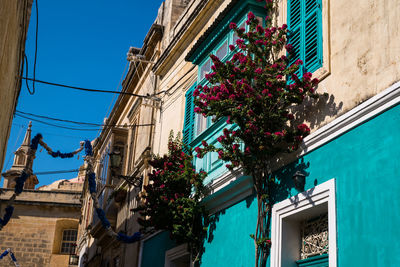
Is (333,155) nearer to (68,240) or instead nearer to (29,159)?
(29,159)

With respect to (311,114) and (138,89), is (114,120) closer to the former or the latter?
→ (138,89)

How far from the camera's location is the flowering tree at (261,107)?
26.5 ft

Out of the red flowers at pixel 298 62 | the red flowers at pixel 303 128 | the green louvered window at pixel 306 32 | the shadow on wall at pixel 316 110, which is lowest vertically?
the red flowers at pixel 303 128

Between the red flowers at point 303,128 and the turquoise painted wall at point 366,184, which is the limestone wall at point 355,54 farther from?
the turquoise painted wall at point 366,184

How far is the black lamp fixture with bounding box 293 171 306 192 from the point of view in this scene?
25.0 ft

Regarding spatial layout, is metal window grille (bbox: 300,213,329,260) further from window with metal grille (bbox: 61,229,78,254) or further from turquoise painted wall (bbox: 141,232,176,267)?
window with metal grille (bbox: 61,229,78,254)

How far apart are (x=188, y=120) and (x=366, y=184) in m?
6.49

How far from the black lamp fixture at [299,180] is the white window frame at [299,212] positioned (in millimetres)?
83

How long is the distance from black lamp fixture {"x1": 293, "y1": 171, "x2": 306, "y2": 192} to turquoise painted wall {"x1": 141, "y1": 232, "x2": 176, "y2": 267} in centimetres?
459

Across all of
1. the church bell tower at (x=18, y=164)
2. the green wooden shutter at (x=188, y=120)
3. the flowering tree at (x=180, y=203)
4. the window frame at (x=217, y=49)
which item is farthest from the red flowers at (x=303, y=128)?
the church bell tower at (x=18, y=164)

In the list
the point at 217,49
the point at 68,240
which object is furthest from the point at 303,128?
the point at 68,240

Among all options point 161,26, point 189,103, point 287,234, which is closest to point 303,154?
point 287,234

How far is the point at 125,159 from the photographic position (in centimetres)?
1866

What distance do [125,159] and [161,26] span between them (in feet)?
14.3
